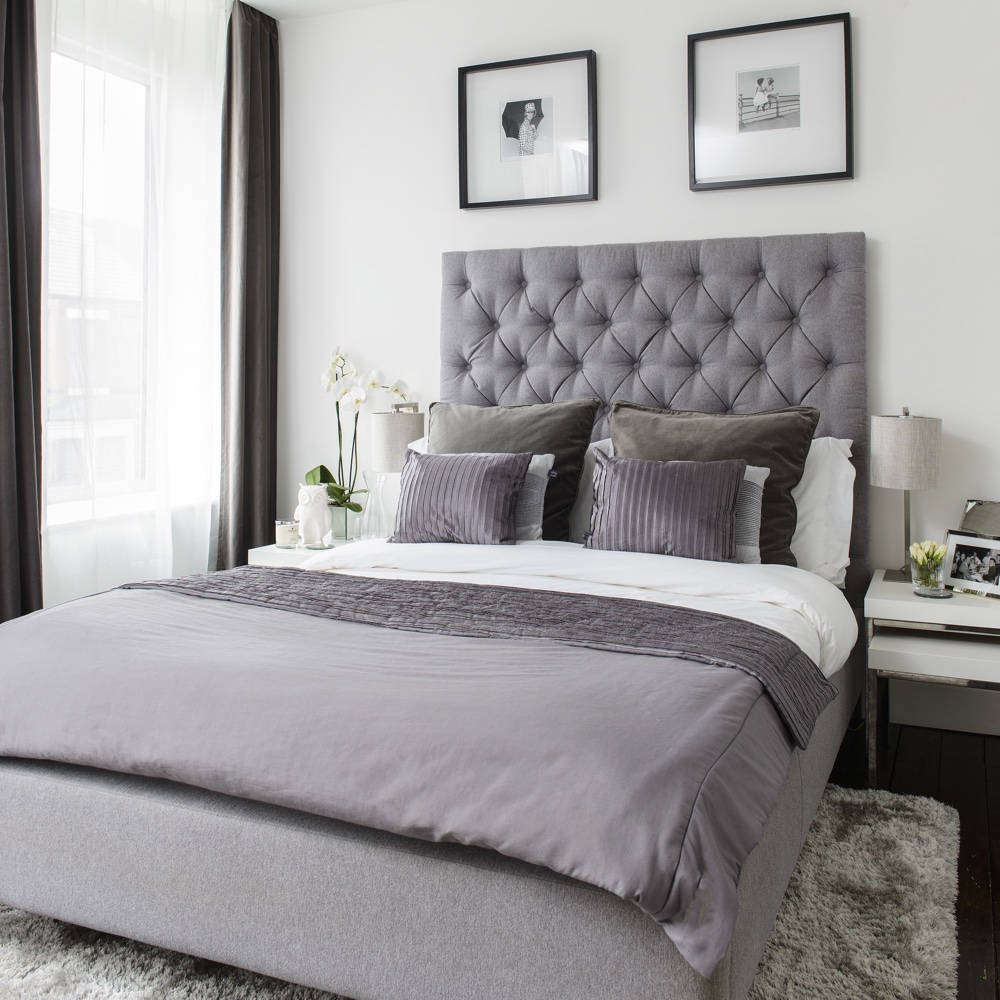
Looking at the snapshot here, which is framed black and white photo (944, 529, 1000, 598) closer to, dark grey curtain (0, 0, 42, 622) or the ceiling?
dark grey curtain (0, 0, 42, 622)

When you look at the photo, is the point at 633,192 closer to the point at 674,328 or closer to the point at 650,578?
the point at 674,328

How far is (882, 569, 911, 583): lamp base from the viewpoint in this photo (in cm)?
302

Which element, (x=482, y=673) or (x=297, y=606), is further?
(x=297, y=606)

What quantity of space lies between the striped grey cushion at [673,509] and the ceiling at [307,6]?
2243 mm

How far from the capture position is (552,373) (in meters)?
3.55

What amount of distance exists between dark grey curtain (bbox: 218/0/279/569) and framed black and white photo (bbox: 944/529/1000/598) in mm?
2571

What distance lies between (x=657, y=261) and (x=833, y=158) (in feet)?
2.13

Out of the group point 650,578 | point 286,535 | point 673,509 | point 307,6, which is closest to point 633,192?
point 673,509

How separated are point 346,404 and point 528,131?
4.19 feet

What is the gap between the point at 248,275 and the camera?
155 inches

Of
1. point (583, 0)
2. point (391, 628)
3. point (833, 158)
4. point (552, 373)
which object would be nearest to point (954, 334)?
point (833, 158)

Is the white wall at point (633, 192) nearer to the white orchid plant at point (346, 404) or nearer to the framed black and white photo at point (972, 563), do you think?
the white orchid plant at point (346, 404)

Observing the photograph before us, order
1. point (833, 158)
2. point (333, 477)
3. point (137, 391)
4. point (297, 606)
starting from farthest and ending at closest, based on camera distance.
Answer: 1. point (333, 477)
2. point (137, 391)
3. point (833, 158)
4. point (297, 606)

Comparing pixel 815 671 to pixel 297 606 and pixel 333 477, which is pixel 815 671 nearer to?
pixel 297 606
